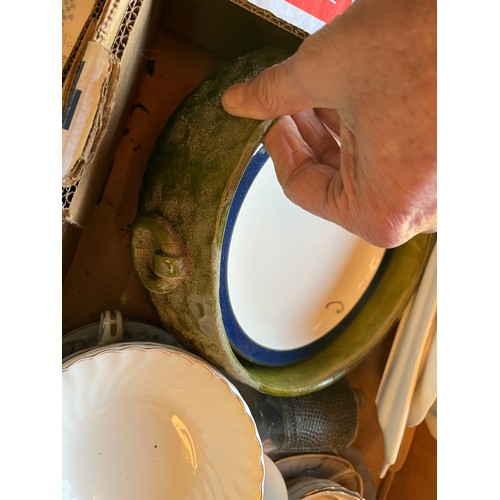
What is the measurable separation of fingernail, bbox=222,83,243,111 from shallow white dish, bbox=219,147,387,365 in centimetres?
8

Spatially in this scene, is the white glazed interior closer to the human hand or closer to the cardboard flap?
the human hand

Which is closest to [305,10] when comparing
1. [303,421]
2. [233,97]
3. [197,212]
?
[233,97]

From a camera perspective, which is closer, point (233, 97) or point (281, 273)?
point (233, 97)

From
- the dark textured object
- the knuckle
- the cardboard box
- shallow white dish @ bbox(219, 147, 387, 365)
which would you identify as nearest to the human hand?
the knuckle

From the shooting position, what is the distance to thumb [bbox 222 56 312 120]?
480 mm

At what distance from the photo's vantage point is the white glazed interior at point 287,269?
2.21ft

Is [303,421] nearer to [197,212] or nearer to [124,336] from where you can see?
[124,336]

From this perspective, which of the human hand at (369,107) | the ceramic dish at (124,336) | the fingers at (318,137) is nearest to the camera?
the human hand at (369,107)

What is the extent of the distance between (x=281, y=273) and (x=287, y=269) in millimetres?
11

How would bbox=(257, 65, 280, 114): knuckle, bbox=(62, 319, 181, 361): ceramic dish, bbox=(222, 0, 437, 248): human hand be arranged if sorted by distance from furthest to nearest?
bbox=(62, 319, 181, 361): ceramic dish, bbox=(257, 65, 280, 114): knuckle, bbox=(222, 0, 437, 248): human hand

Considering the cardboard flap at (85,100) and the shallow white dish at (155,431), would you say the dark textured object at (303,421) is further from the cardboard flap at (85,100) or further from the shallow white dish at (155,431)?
the cardboard flap at (85,100)

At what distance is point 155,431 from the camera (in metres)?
0.71

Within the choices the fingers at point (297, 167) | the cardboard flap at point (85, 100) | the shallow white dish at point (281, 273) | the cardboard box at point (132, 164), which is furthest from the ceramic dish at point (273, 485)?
the cardboard flap at point (85, 100)
